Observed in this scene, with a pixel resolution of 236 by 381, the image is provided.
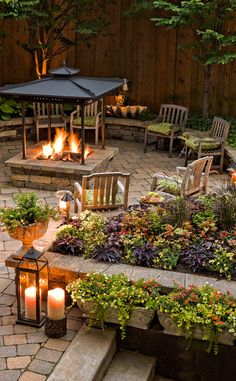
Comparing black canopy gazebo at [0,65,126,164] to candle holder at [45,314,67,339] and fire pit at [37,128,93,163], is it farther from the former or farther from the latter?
candle holder at [45,314,67,339]

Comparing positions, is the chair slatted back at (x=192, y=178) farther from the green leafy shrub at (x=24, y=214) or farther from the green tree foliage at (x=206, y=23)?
the green tree foliage at (x=206, y=23)

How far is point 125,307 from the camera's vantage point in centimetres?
445

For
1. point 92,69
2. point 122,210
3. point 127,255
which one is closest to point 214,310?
point 127,255

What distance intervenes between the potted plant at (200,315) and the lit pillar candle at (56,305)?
0.77 m

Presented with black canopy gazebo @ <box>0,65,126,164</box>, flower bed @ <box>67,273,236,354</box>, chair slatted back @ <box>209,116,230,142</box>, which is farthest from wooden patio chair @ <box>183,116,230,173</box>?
flower bed @ <box>67,273,236,354</box>

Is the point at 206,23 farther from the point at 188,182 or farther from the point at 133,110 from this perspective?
the point at 188,182

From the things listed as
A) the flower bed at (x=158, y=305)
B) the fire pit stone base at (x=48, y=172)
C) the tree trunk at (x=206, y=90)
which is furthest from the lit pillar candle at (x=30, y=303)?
the tree trunk at (x=206, y=90)

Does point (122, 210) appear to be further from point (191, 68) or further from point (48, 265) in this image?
point (191, 68)

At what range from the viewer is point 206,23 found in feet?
31.7

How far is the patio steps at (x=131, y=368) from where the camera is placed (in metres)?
4.32

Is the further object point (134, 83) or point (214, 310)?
point (134, 83)

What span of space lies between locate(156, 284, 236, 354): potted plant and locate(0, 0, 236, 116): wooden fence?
6936 mm

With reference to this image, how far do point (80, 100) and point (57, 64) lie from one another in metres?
4.04

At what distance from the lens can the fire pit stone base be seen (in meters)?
8.15
